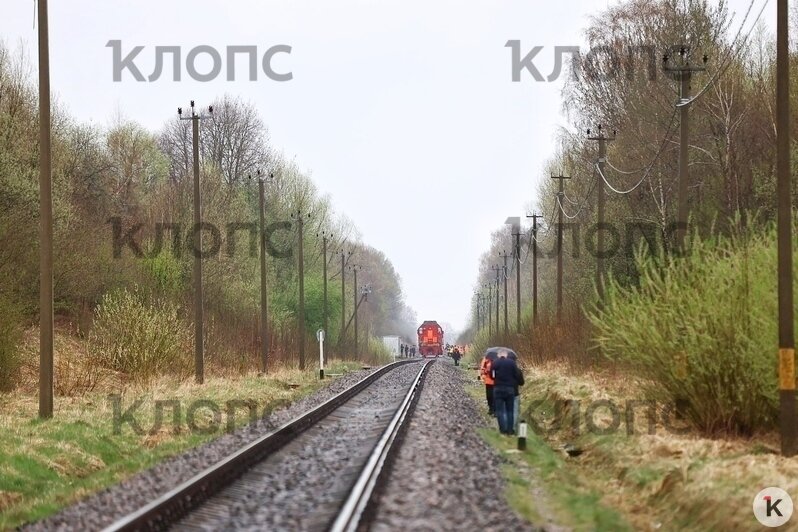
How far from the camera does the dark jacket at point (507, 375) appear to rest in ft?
62.5

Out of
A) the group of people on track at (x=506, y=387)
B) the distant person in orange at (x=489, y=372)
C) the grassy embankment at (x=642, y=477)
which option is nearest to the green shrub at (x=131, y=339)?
the distant person in orange at (x=489, y=372)

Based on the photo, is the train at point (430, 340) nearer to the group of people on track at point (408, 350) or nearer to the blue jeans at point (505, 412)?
the group of people on track at point (408, 350)

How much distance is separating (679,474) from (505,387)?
6720mm

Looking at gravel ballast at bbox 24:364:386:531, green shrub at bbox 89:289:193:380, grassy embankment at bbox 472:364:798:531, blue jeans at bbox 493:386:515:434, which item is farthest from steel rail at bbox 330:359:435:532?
green shrub at bbox 89:289:193:380

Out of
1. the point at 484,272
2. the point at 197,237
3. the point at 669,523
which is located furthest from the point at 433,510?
the point at 484,272

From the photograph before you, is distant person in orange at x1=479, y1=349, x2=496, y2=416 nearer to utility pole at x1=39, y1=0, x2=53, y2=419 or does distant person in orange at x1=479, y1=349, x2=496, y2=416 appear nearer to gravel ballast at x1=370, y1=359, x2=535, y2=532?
gravel ballast at x1=370, y1=359, x2=535, y2=532

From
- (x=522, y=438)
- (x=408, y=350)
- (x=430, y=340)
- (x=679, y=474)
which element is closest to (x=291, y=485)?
(x=679, y=474)

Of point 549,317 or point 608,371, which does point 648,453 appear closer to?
point 608,371

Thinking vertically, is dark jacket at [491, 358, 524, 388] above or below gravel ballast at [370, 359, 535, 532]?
above

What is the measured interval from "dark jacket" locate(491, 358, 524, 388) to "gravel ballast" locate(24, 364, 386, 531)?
14.3 ft

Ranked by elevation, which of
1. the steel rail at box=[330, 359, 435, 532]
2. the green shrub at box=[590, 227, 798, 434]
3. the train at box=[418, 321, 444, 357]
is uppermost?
the green shrub at box=[590, 227, 798, 434]

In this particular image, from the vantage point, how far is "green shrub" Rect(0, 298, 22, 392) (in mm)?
22922

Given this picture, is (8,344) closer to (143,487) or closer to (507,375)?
(507,375)

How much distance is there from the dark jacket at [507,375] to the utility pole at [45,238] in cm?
820
